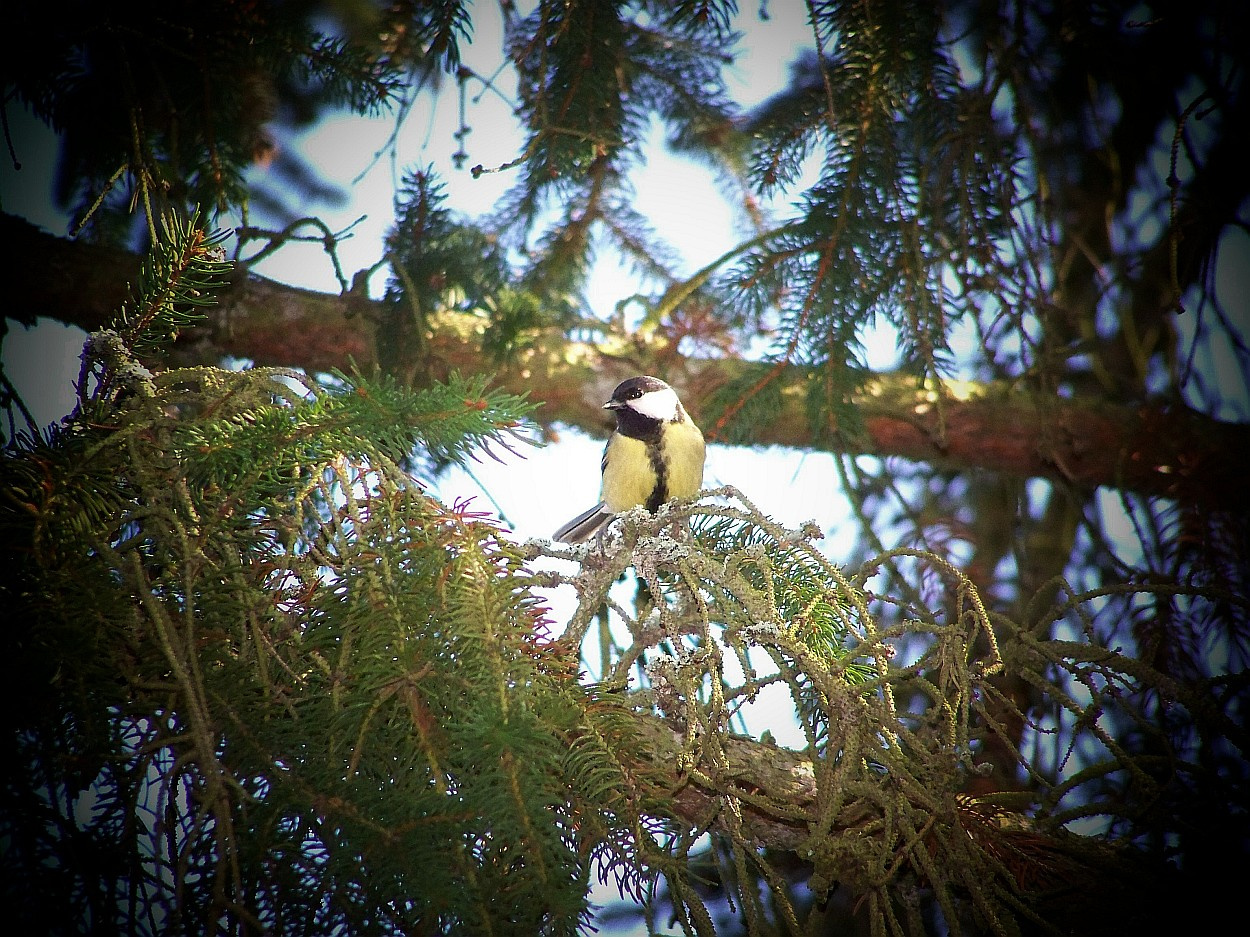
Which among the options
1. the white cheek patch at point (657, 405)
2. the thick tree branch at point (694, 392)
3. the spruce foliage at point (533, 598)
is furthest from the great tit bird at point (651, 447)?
the spruce foliage at point (533, 598)

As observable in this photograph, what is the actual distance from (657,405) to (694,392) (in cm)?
27

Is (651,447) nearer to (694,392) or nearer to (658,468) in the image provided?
(658,468)

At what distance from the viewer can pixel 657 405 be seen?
313 centimetres

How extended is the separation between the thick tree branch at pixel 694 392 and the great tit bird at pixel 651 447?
16 centimetres

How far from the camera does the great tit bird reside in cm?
307

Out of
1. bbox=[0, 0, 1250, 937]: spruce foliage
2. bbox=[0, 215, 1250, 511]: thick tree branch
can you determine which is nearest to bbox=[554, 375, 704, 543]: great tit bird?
bbox=[0, 215, 1250, 511]: thick tree branch

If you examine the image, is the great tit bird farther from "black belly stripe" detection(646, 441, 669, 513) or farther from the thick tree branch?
the thick tree branch

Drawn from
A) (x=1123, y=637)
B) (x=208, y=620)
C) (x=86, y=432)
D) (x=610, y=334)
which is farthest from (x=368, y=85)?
(x=1123, y=637)

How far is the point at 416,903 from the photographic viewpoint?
105 cm

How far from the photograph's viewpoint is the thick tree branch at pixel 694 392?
2875 mm

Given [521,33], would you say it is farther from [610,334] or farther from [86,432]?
[86,432]

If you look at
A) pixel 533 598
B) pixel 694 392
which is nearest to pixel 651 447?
pixel 694 392

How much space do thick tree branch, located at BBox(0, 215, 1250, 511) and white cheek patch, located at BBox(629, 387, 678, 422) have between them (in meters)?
0.15

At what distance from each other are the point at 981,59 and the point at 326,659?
276 cm
